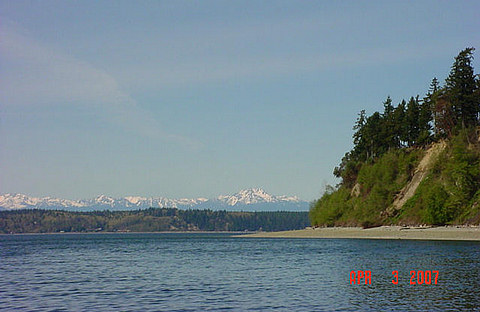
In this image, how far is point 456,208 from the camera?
111 metres

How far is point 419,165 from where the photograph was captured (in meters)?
135

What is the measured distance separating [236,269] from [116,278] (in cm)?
1381

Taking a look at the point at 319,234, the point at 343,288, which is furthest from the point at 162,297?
the point at 319,234

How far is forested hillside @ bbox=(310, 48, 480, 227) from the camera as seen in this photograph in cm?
11250

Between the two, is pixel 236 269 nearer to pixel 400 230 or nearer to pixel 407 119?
pixel 400 230
